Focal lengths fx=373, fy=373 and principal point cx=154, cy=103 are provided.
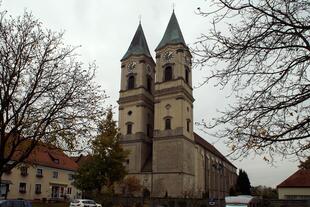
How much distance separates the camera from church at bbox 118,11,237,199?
55969mm

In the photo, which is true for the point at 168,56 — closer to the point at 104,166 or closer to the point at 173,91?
the point at 173,91

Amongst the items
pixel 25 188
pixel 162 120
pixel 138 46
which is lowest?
pixel 25 188

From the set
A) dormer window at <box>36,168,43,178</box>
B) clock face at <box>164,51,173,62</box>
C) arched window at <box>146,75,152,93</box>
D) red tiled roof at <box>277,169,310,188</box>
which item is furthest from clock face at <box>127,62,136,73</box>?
red tiled roof at <box>277,169,310,188</box>

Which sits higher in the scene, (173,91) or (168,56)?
(168,56)

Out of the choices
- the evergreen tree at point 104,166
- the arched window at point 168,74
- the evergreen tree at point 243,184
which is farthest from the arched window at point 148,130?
the evergreen tree at point 104,166

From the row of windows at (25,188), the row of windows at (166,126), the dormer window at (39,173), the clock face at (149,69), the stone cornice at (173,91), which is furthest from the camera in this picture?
the clock face at (149,69)

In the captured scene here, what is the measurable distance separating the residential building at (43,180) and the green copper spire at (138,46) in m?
22.0

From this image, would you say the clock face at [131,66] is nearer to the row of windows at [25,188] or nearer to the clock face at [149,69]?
the clock face at [149,69]

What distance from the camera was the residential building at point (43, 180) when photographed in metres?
48.8

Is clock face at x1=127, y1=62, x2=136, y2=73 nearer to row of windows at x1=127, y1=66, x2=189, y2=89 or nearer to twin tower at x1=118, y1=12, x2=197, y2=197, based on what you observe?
twin tower at x1=118, y1=12, x2=197, y2=197

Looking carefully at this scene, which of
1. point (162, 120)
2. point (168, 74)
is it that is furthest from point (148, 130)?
point (168, 74)

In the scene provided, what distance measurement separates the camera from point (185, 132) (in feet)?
190

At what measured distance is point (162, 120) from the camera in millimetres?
59156

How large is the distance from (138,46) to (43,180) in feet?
94.7
